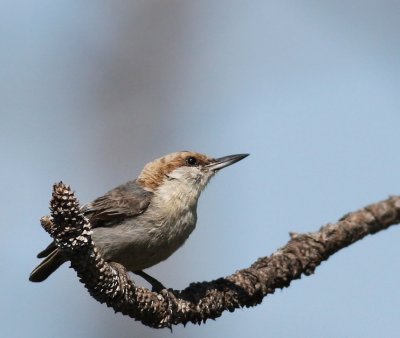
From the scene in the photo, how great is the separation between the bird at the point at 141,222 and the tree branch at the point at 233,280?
706mm

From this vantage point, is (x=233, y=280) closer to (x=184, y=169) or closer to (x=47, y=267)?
(x=47, y=267)

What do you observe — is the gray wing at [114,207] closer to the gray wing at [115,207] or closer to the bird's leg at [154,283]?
the gray wing at [115,207]

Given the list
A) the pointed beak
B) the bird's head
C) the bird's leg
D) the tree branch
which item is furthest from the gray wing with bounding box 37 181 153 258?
the tree branch

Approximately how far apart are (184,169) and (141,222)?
0.98 m

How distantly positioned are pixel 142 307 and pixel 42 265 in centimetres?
145

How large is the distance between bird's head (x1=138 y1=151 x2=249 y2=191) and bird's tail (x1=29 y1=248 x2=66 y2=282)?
106cm

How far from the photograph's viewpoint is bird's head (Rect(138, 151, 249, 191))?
610 centimetres

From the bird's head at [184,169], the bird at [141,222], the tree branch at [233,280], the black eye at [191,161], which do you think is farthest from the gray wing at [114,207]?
the tree branch at [233,280]

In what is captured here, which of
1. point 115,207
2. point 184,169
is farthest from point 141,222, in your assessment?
point 184,169

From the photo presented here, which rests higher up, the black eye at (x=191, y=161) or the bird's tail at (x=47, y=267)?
the black eye at (x=191, y=161)

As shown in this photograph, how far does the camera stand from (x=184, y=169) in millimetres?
6246

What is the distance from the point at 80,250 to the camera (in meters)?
3.61

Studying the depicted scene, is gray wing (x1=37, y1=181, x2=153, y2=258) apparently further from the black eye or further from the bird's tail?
the black eye

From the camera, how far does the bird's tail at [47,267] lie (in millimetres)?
5219
